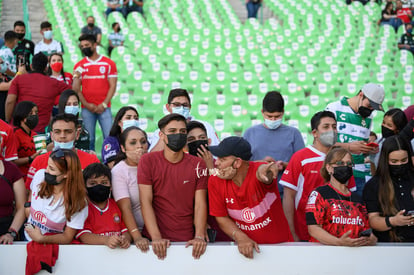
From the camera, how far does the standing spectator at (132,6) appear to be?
42.3 ft

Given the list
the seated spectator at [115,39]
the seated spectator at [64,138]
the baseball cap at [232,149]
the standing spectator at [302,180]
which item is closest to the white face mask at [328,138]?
the standing spectator at [302,180]

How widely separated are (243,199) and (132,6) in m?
10.5

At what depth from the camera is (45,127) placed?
5.83 meters

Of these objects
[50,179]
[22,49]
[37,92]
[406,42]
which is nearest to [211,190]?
[50,179]

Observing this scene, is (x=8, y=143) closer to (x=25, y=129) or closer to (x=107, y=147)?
(x=25, y=129)

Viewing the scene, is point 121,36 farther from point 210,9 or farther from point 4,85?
point 4,85

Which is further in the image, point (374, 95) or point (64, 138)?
point (374, 95)

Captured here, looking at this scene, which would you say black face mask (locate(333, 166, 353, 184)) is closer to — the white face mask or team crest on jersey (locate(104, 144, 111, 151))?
the white face mask

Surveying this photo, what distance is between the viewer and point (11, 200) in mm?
3801

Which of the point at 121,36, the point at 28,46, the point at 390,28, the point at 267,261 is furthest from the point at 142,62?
the point at 267,261

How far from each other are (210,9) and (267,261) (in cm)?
1141

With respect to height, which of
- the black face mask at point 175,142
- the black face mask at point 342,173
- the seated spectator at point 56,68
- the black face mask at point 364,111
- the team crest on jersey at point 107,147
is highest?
the seated spectator at point 56,68

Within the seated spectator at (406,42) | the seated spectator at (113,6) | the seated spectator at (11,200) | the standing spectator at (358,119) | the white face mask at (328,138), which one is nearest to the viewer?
the seated spectator at (11,200)

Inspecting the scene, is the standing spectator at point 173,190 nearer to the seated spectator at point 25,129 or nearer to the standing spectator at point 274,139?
the standing spectator at point 274,139
